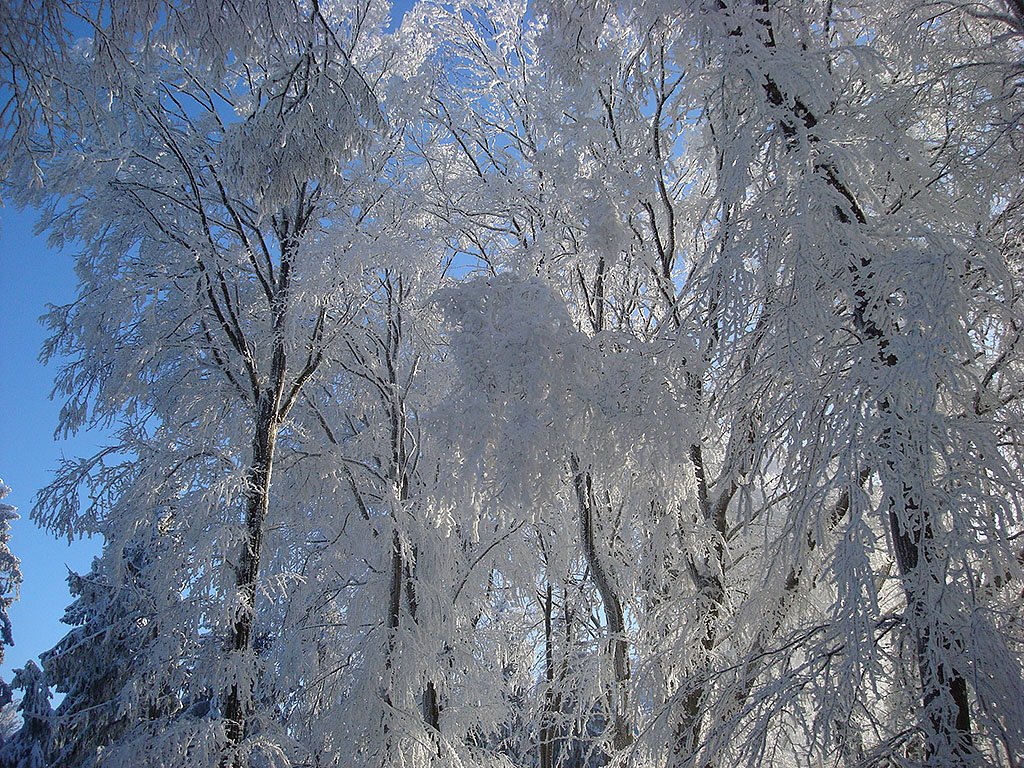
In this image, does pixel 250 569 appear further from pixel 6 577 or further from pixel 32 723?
pixel 6 577

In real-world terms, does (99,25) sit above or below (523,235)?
below

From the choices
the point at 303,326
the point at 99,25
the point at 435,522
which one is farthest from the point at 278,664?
the point at 99,25

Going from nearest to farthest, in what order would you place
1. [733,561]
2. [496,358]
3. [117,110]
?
[496,358] < [733,561] < [117,110]

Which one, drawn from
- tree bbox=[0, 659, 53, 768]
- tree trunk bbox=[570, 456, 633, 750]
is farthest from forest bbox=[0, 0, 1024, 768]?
tree bbox=[0, 659, 53, 768]

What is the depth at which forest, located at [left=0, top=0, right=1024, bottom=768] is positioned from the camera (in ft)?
9.34

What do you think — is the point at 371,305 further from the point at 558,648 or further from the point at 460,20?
the point at 558,648

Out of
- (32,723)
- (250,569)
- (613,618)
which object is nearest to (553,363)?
(613,618)

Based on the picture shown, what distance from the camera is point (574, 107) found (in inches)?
231

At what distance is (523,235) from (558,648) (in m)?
4.39

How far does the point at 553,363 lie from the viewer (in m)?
4.29

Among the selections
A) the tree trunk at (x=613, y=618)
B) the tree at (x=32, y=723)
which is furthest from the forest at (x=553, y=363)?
the tree at (x=32, y=723)

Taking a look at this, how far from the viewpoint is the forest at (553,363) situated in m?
2.85

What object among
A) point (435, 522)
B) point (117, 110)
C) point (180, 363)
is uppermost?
point (117, 110)

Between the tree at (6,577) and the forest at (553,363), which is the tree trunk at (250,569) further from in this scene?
the tree at (6,577)
